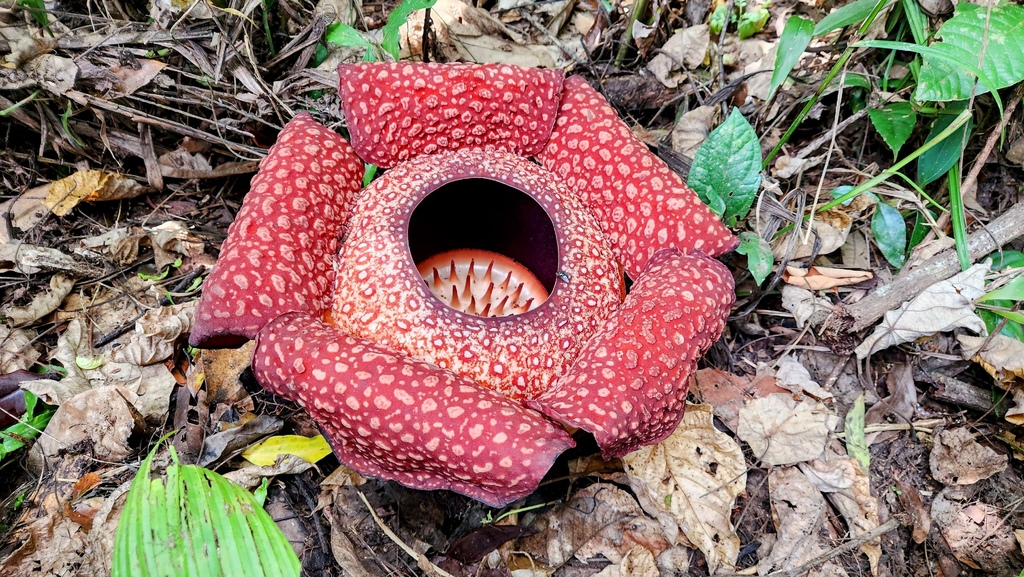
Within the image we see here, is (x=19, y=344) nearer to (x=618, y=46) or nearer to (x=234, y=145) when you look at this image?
(x=234, y=145)

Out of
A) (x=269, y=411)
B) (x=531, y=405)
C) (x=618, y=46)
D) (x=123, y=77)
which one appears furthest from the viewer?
(x=618, y=46)

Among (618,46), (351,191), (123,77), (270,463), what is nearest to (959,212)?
(618,46)

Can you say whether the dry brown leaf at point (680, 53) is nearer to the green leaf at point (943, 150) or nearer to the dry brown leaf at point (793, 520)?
the green leaf at point (943, 150)

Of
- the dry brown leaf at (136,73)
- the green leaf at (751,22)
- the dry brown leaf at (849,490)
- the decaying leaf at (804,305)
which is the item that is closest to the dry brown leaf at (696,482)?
the dry brown leaf at (849,490)

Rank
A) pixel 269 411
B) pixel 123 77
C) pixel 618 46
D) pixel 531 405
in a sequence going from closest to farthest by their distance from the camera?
pixel 531 405 → pixel 269 411 → pixel 123 77 → pixel 618 46

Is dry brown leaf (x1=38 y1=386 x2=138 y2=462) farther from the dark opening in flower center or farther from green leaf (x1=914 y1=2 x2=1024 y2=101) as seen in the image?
green leaf (x1=914 y1=2 x2=1024 y2=101)

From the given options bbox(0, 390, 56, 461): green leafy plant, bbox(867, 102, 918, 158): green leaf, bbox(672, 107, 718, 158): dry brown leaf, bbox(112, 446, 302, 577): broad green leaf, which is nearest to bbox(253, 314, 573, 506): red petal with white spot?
bbox(112, 446, 302, 577): broad green leaf
